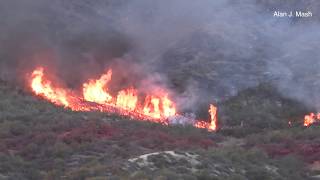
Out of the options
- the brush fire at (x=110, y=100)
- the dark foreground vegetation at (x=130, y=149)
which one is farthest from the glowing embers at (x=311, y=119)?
the brush fire at (x=110, y=100)

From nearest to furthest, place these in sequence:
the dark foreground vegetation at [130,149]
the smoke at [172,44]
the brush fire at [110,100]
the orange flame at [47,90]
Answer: the dark foreground vegetation at [130,149]
the brush fire at [110,100]
the orange flame at [47,90]
the smoke at [172,44]

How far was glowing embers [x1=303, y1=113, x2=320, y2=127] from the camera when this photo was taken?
53.6m

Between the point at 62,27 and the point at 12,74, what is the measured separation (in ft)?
41.3

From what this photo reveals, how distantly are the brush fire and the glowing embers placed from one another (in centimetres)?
712

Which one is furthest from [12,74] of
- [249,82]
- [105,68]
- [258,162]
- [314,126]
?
[258,162]

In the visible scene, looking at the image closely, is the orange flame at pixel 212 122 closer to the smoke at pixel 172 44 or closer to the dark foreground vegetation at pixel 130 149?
the dark foreground vegetation at pixel 130 149

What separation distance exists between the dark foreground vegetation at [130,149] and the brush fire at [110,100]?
4.32m

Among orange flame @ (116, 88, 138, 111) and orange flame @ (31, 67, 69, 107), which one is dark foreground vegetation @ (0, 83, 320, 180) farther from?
orange flame @ (116, 88, 138, 111)

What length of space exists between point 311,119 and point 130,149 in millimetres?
23309

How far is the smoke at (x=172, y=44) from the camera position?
2542 inches

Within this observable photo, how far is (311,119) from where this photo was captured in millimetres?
55375

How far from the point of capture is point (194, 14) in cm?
7650

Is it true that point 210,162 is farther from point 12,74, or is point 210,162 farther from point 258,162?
point 12,74

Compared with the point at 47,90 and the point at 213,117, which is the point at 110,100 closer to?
the point at 47,90
